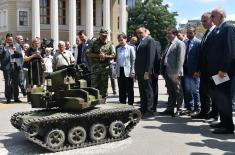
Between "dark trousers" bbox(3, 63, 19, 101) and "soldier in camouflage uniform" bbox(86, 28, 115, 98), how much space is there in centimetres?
376

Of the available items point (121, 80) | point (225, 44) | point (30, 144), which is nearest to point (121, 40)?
point (121, 80)

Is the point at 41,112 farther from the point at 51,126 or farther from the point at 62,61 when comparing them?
the point at 62,61

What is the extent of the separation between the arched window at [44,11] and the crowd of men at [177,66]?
151 ft

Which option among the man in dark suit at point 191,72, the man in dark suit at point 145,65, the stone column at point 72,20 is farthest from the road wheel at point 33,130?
the stone column at point 72,20

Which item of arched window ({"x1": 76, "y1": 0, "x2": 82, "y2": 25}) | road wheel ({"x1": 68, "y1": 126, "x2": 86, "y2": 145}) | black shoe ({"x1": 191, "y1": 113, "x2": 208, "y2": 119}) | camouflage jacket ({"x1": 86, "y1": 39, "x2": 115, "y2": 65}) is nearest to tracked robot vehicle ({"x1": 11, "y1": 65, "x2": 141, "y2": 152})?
road wheel ({"x1": 68, "y1": 126, "x2": 86, "y2": 145})

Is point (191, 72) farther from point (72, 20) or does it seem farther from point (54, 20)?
point (72, 20)

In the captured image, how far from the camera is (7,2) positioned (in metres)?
Answer: 57.8

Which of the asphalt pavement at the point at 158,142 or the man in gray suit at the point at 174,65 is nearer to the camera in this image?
the asphalt pavement at the point at 158,142

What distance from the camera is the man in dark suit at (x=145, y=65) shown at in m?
10.3

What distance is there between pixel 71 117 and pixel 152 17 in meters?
68.4

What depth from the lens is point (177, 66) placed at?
10500 mm

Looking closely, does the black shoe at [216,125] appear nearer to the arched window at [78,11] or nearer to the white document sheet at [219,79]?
the white document sheet at [219,79]

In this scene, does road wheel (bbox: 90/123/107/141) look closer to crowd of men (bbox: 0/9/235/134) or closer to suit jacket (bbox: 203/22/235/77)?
crowd of men (bbox: 0/9/235/134)

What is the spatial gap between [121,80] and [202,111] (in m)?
2.48
